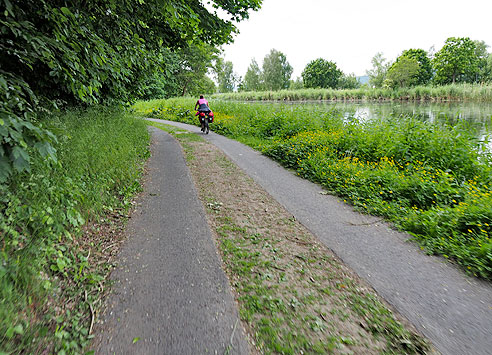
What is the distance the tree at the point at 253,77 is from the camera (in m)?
82.4

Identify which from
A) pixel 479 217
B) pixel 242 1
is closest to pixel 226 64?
pixel 242 1

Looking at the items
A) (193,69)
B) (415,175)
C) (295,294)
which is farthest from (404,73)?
(295,294)

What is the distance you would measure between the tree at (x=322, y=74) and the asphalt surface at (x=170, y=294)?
90218 mm

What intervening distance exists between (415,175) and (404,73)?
6616cm

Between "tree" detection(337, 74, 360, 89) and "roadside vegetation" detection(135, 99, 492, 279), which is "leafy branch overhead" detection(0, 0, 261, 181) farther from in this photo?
"tree" detection(337, 74, 360, 89)

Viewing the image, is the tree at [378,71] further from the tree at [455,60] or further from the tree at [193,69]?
the tree at [193,69]

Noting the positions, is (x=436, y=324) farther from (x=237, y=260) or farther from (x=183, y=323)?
(x=183, y=323)

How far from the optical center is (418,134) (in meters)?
6.63

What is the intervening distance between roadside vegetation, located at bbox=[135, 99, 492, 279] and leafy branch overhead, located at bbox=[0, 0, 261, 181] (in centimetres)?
459

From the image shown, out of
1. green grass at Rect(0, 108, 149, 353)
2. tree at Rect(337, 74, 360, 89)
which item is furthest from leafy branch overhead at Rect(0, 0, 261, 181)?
tree at Rect(337, 74, 360, 89)

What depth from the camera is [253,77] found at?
83.3 meters

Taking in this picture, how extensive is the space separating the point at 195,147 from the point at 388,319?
8985 mm

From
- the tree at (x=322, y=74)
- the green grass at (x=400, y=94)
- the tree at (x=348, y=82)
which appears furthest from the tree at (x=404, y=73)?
the tree at (x=348, y=82)

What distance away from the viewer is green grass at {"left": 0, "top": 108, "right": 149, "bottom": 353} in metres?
1.98
